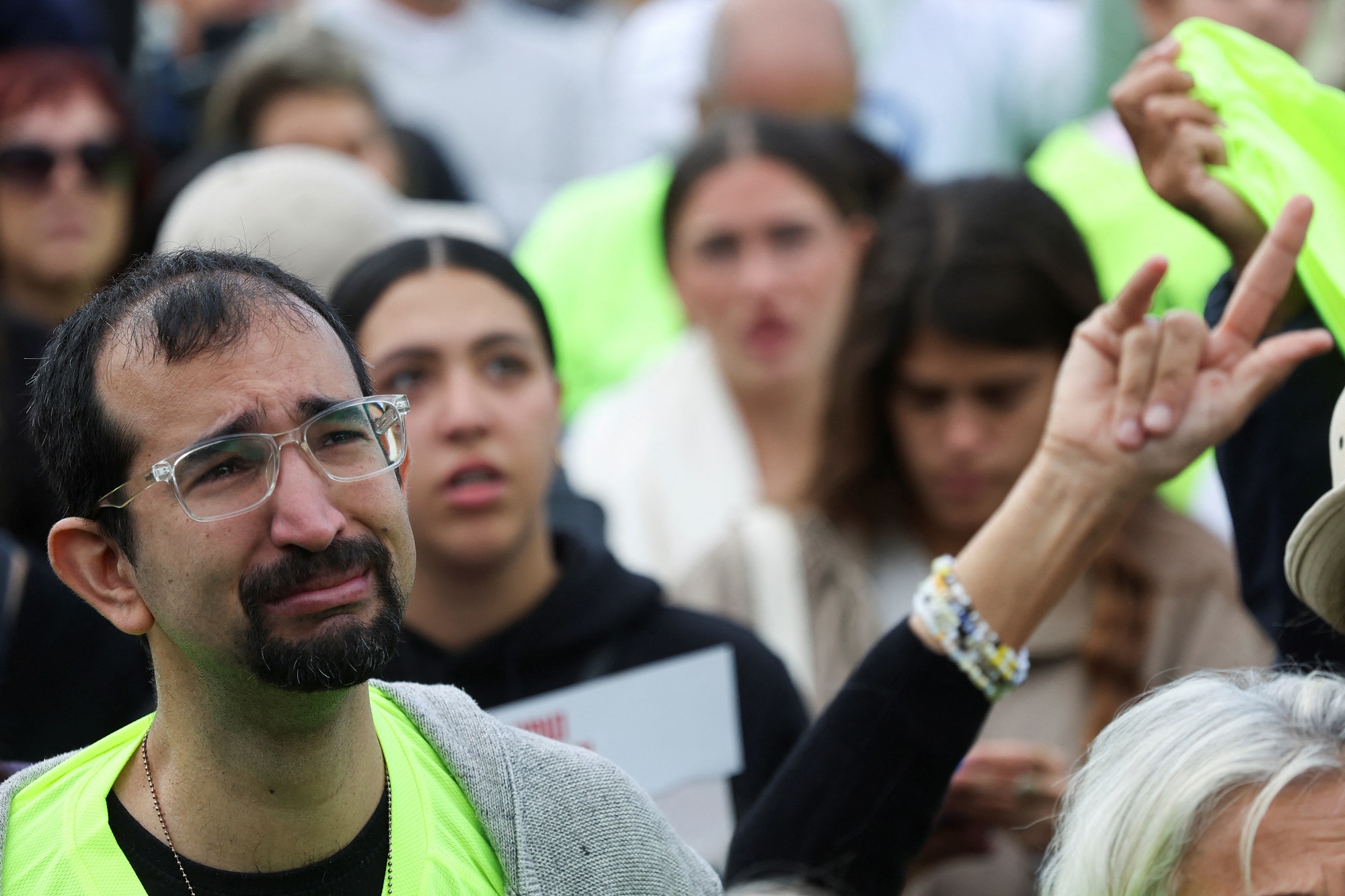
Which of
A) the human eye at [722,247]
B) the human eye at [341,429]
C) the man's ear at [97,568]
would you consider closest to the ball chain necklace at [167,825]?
the man's ear at [97,568]

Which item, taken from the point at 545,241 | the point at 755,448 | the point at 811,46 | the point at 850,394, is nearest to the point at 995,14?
the point at 811,46

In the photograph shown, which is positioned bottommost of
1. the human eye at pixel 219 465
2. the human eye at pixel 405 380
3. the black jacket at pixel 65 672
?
the black jacket at pixel 65 672

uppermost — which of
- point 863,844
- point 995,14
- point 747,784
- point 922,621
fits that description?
point 995,14

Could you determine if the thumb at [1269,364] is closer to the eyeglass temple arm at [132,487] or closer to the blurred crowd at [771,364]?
the blurred crowd at [771,364]

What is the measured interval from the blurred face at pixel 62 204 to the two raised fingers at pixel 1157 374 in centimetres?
321

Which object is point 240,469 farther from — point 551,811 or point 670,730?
point 670,730

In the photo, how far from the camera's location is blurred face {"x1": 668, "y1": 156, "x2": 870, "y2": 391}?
4.41m

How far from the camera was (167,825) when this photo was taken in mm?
1770

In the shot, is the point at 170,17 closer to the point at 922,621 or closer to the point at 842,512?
the point at 842,512

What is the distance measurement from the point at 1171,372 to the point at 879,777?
691 mm

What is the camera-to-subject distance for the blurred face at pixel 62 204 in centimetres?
464

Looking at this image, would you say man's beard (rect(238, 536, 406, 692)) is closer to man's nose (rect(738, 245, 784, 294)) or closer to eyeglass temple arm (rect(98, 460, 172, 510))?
eyeglass temple arm (rect(98, 460, 172, 510))

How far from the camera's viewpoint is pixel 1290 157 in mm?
2336

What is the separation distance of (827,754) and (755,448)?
2101mm
